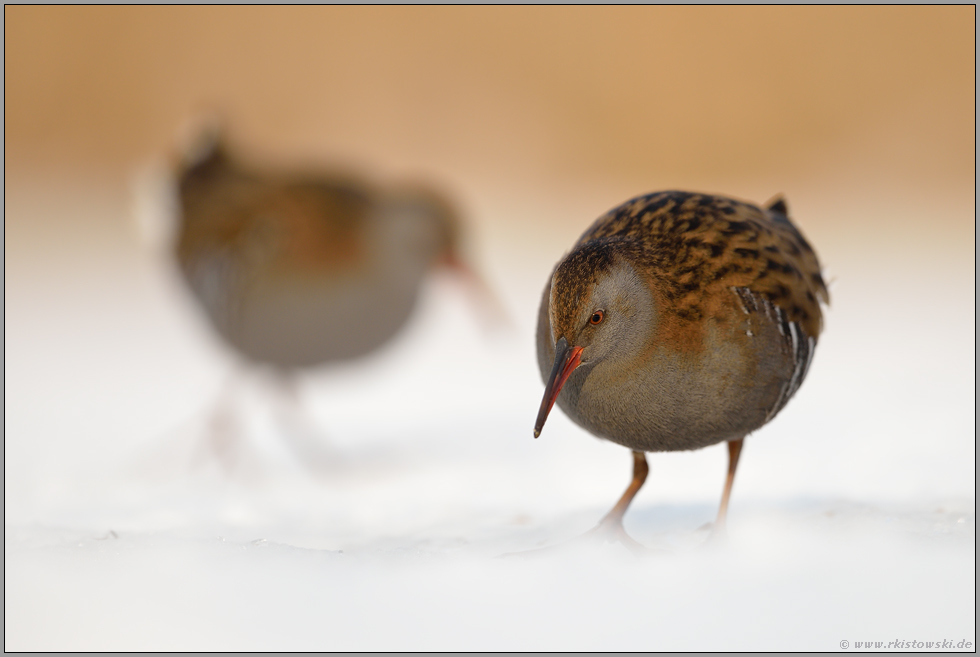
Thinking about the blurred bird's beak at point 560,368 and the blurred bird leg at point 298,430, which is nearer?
the blurred bird's beak at point 560,368

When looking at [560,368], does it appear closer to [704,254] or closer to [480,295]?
[704,254]

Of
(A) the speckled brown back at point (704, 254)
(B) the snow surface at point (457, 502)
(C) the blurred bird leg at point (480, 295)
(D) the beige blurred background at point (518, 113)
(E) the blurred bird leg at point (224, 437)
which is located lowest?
(E) the blurred bird leg at point (224, 437)

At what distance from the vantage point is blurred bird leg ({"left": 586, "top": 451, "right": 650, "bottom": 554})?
9.44 ft

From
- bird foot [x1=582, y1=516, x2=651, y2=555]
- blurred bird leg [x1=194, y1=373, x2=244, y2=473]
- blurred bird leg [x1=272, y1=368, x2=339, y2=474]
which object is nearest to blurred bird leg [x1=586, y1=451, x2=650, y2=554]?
bird foot [x1=582, y1=516, x2=651, y2=555]

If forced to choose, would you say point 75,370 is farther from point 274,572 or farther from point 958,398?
point 958,398

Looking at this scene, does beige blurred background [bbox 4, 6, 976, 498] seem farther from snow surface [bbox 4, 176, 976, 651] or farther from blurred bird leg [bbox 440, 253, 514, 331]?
blurred bird leg [bbox 440, 253, 514, 331]

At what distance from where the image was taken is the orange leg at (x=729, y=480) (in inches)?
118

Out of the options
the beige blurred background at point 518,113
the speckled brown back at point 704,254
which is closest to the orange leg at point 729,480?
the speckled brown back at point 704,254

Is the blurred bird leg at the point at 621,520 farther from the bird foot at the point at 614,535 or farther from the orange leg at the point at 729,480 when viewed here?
the orange leg at the point at 729,480

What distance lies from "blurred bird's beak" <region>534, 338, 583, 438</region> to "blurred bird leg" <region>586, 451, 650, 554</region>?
50 cm

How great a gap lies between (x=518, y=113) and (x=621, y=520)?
896 centimetres

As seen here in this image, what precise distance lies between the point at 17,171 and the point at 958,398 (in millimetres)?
9528

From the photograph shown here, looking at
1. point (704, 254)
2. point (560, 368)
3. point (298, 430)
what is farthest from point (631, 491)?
point (298, 430)

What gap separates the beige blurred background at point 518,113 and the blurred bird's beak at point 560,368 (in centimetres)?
468
